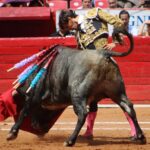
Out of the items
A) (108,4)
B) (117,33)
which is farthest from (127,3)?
(117,33)

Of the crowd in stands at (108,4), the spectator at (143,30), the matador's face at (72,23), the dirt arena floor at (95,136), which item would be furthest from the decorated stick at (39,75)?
the spectator at (143,30)

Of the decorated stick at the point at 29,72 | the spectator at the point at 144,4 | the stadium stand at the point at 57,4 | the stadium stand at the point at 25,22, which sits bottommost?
the stadium stand at the point at 25,22

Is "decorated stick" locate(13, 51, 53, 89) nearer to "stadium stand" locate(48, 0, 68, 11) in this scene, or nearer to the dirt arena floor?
the dirt arena floor

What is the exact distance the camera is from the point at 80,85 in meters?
6.55

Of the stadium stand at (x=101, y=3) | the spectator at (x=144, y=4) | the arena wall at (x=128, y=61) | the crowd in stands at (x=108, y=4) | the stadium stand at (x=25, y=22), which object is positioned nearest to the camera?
the arena wall at (x=128, y=61)

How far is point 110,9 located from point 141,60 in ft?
3.40

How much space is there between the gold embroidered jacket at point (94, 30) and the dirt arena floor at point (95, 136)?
0.99m

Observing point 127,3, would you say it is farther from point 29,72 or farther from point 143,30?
point 29,72

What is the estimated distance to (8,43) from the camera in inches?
398

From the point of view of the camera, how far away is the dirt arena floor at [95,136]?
6.63 meters

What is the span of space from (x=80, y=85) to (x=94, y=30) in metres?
0.70

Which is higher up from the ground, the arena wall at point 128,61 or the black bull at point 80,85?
the black bull at point 80,85

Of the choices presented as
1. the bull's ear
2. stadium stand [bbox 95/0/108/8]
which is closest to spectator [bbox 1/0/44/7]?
stadium stand [bbox 95/0/108/8]

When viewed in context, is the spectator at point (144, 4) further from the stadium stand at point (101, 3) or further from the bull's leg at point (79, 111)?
the bull's leg at point (79, 111)
